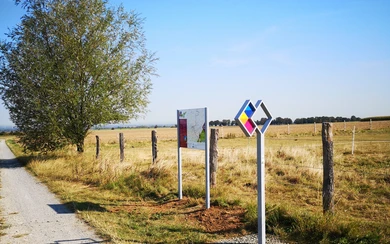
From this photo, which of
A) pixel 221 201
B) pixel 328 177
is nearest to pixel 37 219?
pixel 221 201

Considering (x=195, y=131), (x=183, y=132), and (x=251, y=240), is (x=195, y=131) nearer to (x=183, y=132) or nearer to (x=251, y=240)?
(x=183, y=132)

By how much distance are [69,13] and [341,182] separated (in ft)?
51.1

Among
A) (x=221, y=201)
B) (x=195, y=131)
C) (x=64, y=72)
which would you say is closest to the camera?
(x=221, y=201)

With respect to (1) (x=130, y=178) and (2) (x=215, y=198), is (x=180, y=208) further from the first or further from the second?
(1) (x=130, y=178)

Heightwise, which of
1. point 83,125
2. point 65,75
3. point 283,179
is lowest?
point 283,179

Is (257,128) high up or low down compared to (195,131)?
up

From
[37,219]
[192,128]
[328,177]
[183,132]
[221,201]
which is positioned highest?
[192,128]

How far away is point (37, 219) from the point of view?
Answer: 24.3ft

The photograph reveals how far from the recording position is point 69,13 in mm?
17031

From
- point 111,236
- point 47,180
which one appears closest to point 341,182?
point 111,236

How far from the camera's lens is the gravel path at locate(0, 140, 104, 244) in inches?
240

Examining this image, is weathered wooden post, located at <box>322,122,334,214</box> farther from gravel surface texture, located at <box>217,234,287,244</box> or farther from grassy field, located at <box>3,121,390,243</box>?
gravel surface texture, located at <box>217,234,287,244</box>

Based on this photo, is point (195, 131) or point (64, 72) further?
point (64, 72)

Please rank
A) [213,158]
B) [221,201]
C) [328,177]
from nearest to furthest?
[328,177]
[221,201]
[213,158]
